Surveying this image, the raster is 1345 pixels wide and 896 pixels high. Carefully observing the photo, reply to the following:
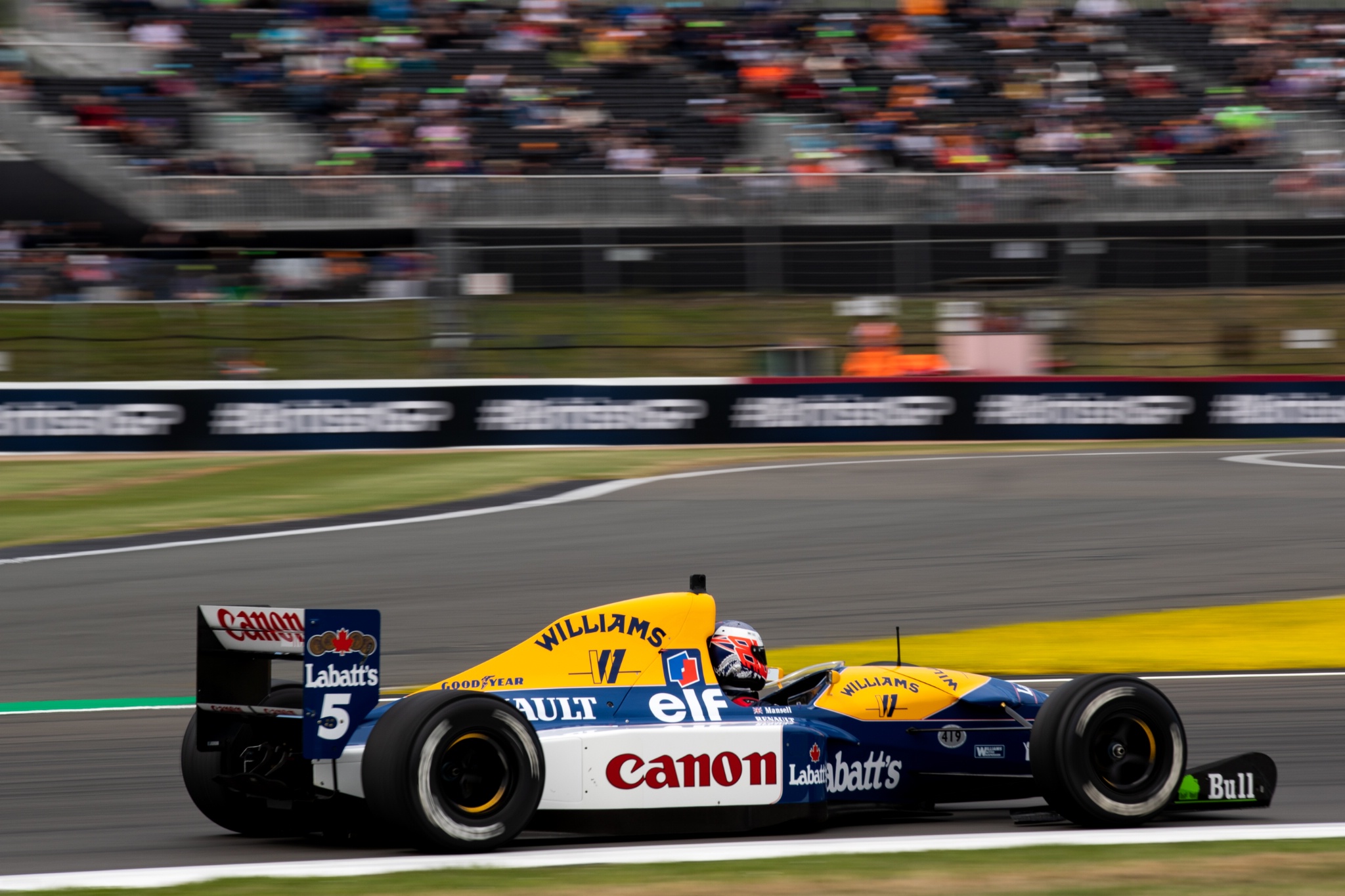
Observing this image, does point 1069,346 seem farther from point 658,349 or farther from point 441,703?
point 441,703

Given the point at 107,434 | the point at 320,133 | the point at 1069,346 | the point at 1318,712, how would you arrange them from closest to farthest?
the point at 1318,712 < the point at 107,434 < the point at 1069,346 < the point at 320,133

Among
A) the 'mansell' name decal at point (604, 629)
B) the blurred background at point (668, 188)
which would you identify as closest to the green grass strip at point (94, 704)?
the 'mansell' name decal at point (604, 629)

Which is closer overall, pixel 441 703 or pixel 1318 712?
pixel 441 703

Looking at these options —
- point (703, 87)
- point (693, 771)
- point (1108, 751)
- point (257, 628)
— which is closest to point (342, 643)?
point (257, 628)

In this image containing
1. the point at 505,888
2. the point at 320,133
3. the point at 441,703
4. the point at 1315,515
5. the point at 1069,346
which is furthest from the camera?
the point at 320,133

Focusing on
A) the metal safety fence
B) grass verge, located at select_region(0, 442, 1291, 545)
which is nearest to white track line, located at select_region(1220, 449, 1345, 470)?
grass verge, located at select_region(0, 442, 1291, 545)

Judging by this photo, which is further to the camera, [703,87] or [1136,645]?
[703,87]

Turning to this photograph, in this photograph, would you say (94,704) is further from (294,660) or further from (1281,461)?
(1281,461)

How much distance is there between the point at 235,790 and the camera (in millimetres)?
5547

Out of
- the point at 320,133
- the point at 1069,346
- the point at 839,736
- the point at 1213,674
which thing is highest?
the point at 320,133

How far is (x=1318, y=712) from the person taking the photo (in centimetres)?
845

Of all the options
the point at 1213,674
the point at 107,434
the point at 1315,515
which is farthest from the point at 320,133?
the point at 1213,674

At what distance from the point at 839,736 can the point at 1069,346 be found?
1522cm

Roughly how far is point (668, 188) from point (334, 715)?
18.7 meters
